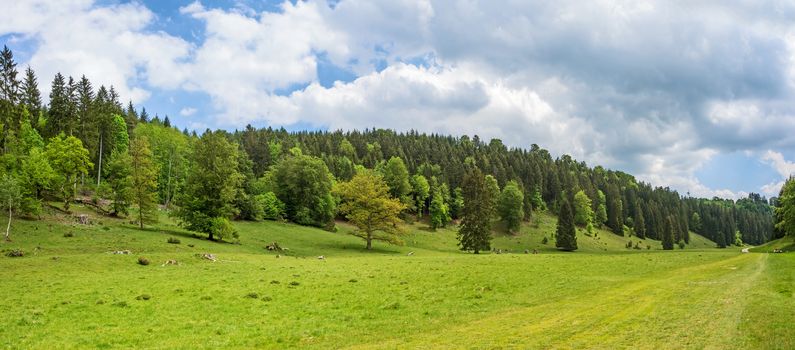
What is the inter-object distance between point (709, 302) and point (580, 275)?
13.3 m

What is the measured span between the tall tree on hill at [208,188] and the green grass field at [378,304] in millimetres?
14684

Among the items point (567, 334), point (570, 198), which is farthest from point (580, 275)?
point (570, 198)

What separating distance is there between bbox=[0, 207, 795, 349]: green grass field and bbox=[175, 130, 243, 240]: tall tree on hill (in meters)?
14.7

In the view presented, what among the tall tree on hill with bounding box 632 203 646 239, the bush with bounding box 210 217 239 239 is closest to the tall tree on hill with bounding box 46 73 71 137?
the bush with bounding box 210 217 239 239

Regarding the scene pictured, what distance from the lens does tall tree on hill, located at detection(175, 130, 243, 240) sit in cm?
5738

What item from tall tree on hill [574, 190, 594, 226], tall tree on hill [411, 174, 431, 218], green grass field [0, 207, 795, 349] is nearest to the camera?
green grass field [0, 207, 795, 349]

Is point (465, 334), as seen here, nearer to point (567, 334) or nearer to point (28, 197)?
point (567, 334)

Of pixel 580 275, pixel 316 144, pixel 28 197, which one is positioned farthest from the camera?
pixel 316 144

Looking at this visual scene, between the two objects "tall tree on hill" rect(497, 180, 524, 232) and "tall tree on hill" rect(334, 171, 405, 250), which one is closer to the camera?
"tall tree on hill" rect(334, 171, 405, 250)

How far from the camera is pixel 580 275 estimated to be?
113 feet

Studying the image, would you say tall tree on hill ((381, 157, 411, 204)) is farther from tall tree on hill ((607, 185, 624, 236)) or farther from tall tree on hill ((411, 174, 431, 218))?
tall tree on hill ((607, 185, 624, 236))

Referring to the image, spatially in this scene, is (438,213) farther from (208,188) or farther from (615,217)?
(615,217)

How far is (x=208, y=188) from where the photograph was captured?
191 feet

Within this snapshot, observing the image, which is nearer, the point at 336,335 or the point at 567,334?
the point at 567,334
